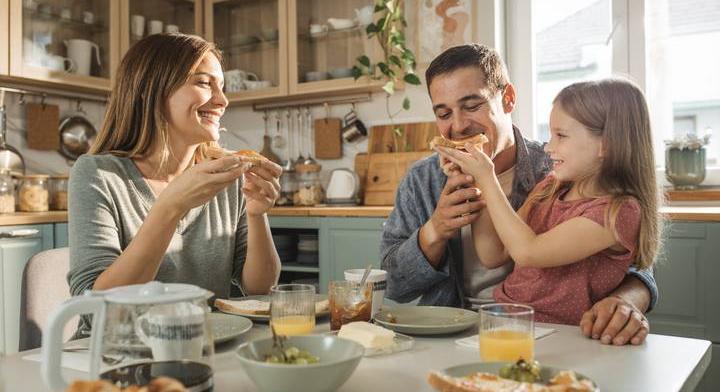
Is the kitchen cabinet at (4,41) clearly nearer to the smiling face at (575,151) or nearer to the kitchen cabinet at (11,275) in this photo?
the kitchen cabinet at (11,275)

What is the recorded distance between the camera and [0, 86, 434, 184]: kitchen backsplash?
11.3ft

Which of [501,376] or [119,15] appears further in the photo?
[119,15]

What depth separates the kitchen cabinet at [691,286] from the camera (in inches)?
91.9

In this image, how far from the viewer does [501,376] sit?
2.67 ft

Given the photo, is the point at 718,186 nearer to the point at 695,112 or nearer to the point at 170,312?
the point at 695,112

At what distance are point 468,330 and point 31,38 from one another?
2969mm

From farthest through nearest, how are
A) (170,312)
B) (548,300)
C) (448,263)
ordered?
(448,263)
(548,300)
(170,312)

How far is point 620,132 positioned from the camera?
155cm

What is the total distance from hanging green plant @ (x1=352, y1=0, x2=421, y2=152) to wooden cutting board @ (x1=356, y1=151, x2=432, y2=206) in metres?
0.11

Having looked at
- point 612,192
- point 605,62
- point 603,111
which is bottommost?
point 612,192

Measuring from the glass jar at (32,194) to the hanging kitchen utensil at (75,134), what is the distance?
438 millimetres

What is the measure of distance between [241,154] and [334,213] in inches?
62.9


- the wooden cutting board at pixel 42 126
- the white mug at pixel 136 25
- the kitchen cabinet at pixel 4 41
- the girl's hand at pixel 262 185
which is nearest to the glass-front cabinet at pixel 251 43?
the white mug at pixel 136 25

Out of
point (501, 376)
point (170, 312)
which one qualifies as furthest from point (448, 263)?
point (170, 312)
